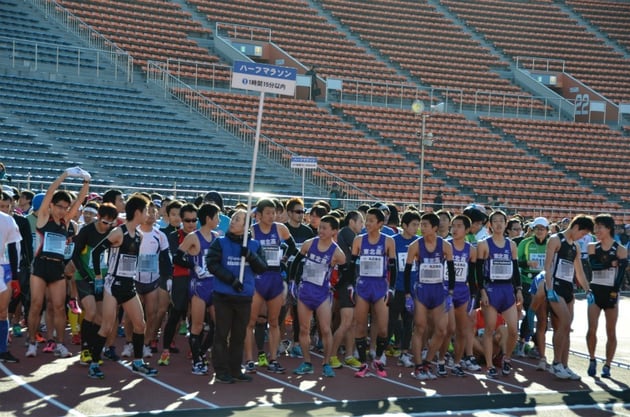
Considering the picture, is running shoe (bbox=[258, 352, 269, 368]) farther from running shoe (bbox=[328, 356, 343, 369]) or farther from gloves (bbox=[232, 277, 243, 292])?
gloves (bbox=[232, 277, 243, 292])

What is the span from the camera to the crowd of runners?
11086mm

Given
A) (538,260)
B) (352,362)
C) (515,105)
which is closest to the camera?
(352,362)

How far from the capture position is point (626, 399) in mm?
11164

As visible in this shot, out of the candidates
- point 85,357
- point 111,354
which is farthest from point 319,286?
point 85,357

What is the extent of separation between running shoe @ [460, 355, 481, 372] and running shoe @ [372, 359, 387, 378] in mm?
1242

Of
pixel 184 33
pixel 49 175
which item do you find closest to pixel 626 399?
pixel 49 175

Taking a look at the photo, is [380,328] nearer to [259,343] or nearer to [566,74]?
[259,343]

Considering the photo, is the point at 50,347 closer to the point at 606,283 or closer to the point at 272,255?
the point at 272,255

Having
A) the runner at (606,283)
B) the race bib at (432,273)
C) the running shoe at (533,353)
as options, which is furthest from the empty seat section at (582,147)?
the race bib at (432,273)

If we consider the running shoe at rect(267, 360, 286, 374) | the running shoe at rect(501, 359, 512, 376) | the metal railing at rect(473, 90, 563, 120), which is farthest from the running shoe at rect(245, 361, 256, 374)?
the metal railing at rect(473, 90, 563, 120)

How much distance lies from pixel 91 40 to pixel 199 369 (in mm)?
24907

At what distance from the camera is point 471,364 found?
41.6 feet

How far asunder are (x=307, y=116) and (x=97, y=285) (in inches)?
942

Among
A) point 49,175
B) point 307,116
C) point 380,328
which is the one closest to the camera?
point 380,328
